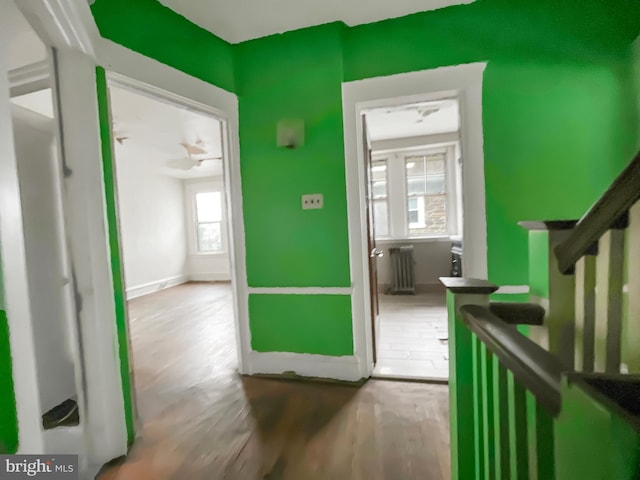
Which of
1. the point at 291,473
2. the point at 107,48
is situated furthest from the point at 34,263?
the point at 291,473

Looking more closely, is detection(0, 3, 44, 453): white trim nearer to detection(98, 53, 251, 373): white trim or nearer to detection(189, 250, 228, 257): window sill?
detection(98, 53, 251, 373): white trim

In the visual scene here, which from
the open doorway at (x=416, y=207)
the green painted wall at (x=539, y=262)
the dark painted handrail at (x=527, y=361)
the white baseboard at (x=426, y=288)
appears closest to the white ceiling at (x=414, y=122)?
the open doorway at (x=416, y=207)

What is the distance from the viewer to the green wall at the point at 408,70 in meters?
2.02

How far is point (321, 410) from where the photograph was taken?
7.11ft

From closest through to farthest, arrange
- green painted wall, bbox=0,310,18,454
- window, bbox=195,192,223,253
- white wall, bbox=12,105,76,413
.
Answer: green painted wall, bbox=0,310,18,454 < white wall, bbox=12,105,76,413 < window, bbox=195,192,223,253

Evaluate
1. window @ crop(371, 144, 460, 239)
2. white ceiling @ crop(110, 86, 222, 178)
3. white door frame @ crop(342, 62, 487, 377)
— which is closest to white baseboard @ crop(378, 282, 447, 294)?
window @ crop(371, 144, 460, 239)

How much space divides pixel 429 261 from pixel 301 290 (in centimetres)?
364

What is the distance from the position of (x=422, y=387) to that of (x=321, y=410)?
31.8 inches

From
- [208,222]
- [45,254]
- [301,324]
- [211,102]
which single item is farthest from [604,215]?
[208,222]

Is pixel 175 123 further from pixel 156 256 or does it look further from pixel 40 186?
pixel 156 256

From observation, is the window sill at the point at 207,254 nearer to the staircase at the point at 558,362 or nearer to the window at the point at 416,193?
the window at the point at 416,193

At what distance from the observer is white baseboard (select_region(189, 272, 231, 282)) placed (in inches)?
297

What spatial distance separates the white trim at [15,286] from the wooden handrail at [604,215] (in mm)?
1469

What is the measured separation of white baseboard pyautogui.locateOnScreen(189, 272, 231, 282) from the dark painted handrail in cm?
719
